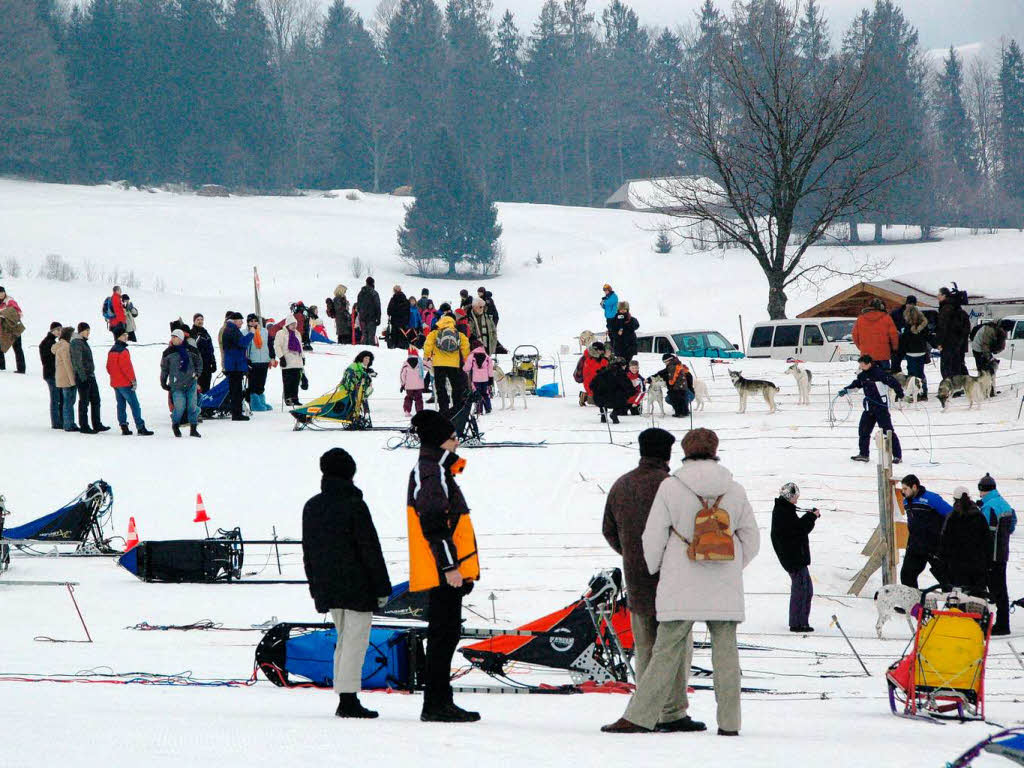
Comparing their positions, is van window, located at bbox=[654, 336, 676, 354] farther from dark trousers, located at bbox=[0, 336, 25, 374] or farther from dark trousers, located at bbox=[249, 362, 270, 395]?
dark trousers, located at bbox=[0, 336, 25, 374]

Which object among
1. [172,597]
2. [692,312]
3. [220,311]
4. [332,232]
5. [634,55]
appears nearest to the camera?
[172,597]

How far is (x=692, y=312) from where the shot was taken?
4509 centimetres

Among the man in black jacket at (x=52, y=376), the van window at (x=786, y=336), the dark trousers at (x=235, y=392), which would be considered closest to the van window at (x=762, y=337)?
the van window at (x=786, y=336)

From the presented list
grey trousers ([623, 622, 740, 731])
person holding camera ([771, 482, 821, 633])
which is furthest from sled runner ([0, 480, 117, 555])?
grey trousers ([623, 622, 740, 731])

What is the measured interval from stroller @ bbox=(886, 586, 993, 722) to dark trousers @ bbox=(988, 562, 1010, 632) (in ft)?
10.7

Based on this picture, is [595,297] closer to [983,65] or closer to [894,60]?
[894,60]

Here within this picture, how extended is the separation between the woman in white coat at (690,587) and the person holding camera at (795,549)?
410 cm

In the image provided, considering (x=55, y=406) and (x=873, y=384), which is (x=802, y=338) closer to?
(x=873, y=384)

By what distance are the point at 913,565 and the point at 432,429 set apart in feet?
20.1

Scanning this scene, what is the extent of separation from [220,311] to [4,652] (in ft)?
87.2

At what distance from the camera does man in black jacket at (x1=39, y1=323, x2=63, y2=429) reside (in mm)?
16922

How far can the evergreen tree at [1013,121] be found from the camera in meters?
80.8

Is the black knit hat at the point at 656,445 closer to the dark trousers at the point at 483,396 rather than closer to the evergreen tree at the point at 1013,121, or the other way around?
the dark trousers at the point at 483,396

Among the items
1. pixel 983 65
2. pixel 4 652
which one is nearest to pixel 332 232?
pixel 4 652
